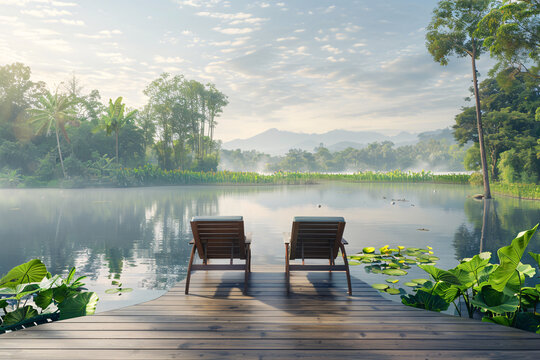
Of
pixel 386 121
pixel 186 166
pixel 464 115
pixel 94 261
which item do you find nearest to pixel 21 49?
pixel 186 166

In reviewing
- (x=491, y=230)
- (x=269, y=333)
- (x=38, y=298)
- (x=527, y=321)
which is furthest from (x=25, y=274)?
(x=491, y=230)

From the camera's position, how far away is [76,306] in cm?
293

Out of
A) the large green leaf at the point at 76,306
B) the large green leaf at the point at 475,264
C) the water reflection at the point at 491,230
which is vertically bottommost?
the water reflection at the point at 491,230

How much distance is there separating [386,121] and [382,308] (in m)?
74.5

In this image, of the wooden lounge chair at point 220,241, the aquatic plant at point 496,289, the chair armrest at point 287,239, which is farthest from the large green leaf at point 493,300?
the wooden lounge chair at point 220,241

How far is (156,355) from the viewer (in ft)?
7.41

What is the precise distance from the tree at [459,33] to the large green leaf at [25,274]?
2183cm

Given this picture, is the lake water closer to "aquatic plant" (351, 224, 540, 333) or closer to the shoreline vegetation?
"aquatic plant" (351, 224, 540, 333)

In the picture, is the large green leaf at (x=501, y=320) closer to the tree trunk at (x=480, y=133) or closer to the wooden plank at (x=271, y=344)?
the wooden plank at (x=271, y=344)

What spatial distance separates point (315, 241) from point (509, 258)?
1.89 metres

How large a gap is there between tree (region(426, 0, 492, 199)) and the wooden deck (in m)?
20.2

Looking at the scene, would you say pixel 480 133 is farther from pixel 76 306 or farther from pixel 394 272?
pixel 76 306

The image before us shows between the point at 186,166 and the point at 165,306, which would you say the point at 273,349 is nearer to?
the point at 165,306

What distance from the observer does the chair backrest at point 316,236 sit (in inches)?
147
